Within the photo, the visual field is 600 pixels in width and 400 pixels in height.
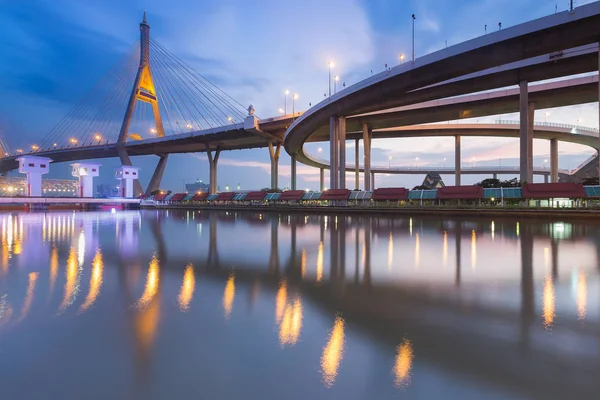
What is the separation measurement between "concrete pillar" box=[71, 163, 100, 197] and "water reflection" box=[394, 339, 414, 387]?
46.2 meters

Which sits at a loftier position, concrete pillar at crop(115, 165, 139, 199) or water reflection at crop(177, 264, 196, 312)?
concrete pillar at crop(115, 165, 139, 199)

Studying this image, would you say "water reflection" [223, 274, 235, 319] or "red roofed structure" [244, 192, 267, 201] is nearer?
"water reflection" [223, 274, 235, 319]

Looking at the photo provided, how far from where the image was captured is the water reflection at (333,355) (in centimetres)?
187

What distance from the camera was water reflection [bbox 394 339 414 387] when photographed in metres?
1.83

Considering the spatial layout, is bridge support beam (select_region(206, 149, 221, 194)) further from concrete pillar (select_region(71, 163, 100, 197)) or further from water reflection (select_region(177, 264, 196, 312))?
water reflection (select_region(177, 264, 196, 312))

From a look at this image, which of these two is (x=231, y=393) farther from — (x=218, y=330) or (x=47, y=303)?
(x=47, y=303)

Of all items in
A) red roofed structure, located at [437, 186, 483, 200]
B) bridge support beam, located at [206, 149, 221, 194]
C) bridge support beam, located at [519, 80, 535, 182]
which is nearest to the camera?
red roofed structure, located at [437, 186, 483, 200]

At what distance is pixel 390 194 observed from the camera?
20234 mm

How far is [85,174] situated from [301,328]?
45793 millimetres

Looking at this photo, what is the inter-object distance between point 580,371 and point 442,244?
205 inches

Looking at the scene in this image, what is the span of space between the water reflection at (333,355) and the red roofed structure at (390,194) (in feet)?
58.7

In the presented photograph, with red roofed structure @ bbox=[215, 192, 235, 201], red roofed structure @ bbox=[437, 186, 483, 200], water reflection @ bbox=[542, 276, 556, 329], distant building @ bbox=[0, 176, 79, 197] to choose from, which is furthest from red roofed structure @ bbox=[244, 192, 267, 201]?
distant building @ bbox=[0, 176, 79, 197]

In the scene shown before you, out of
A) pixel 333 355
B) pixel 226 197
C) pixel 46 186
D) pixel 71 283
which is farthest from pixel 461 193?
pixel 46 186

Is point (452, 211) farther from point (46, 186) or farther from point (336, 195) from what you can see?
point (46, 186)
